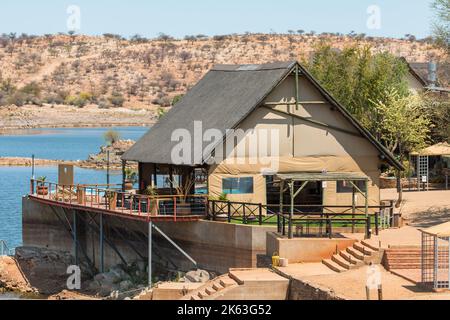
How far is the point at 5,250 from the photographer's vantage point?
64.3 meters

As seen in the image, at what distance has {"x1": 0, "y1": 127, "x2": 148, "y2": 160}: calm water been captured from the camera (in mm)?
142125

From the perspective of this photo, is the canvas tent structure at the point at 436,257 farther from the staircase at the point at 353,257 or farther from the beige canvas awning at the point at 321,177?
the beige canvas awning at the point at 321,177

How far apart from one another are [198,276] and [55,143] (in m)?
123

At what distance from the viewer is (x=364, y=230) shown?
47.2 meters

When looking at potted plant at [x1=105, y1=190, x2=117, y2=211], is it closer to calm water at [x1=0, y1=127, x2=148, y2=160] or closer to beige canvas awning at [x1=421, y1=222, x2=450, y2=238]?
beige canvas awning at [x1=421, y1=222, x2=450, y2=238]

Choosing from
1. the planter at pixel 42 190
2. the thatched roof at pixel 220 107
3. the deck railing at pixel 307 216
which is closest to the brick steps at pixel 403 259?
the deck railing at pixel 307 216

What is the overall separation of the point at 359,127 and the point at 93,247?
1332cm

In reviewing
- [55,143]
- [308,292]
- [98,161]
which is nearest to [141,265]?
[308,292]

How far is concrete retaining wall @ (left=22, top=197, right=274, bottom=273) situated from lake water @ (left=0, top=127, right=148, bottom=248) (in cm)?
768

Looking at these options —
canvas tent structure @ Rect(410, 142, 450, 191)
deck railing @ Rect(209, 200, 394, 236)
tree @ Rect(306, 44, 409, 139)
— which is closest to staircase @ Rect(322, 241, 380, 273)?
deck railing @ Rect(209, 200, 394, 236)

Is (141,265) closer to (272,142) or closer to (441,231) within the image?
→ (272,142)

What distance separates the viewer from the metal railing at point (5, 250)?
6163 cm
